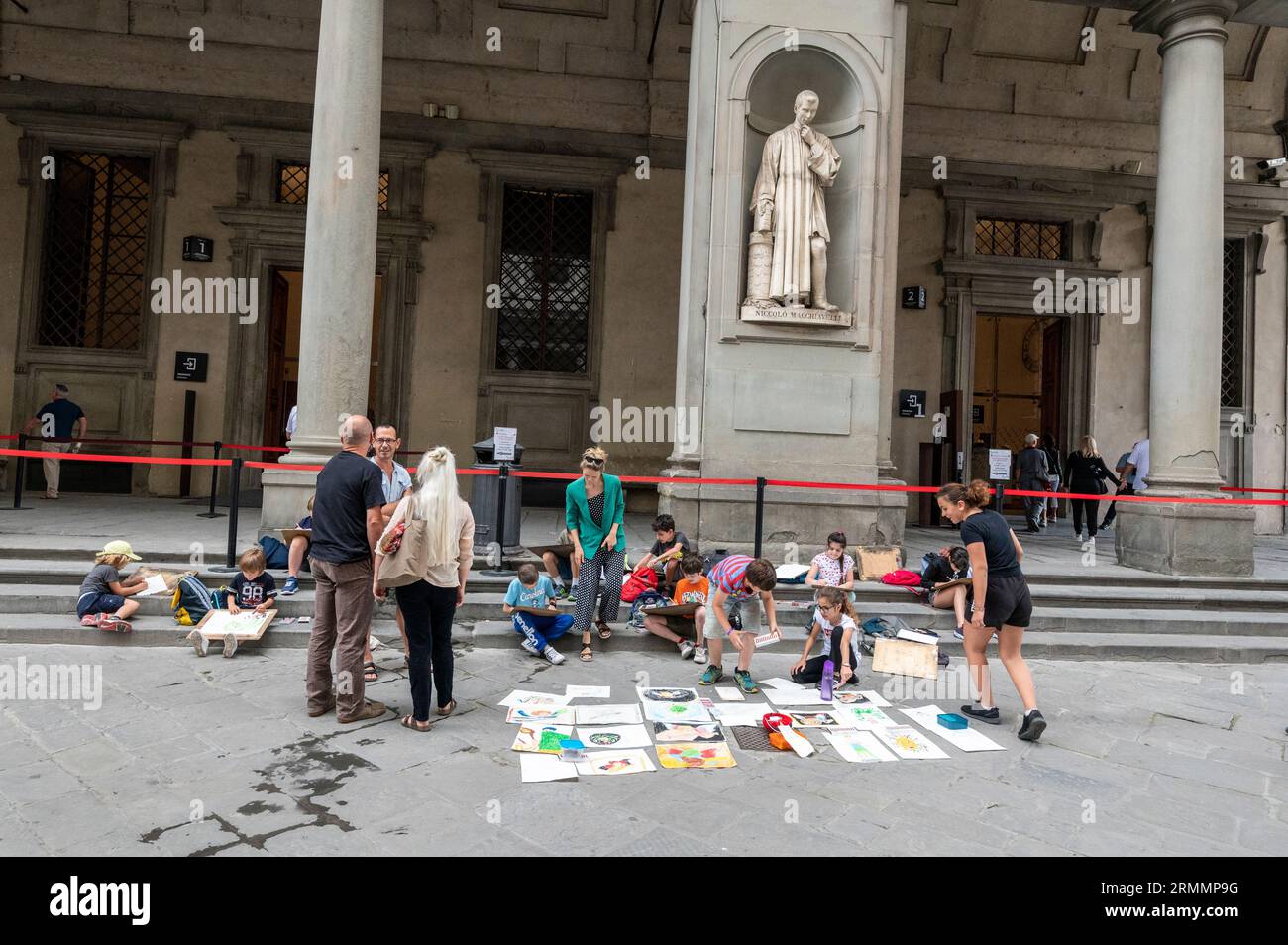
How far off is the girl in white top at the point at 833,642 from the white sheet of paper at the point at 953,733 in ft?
1.99

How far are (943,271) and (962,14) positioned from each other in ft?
14.6

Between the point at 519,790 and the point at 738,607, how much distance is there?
2.40 meters

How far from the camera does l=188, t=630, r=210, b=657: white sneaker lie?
578cm

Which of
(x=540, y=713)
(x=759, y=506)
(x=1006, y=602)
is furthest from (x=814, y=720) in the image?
(x=759, y=506)

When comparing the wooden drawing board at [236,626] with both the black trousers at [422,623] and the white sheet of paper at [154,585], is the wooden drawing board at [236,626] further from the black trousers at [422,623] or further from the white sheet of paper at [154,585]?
the black trousers at [422,623]

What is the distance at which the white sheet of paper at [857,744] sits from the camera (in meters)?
4.30

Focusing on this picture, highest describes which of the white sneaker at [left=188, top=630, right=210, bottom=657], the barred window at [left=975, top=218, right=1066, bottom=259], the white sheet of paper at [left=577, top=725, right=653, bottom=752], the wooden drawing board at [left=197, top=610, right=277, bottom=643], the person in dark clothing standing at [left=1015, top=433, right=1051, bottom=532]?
the barred window at [left=975, top=218, right=1066, bottom=259]

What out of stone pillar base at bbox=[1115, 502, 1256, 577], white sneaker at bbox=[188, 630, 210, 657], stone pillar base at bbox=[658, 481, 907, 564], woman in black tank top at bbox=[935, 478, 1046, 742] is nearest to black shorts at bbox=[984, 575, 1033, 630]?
woman in black tank top at bbox=[935, 478, 1046, 742]

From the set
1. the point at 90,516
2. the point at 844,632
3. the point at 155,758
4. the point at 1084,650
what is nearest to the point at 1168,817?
the point at 844,632

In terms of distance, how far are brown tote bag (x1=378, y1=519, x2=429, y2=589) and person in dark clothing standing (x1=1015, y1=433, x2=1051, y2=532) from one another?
36.8 ft

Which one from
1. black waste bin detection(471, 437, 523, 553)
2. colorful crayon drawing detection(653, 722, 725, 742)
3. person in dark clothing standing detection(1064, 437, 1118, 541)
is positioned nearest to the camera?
colorful crayon drawing detection(653, 722, 725, 742)

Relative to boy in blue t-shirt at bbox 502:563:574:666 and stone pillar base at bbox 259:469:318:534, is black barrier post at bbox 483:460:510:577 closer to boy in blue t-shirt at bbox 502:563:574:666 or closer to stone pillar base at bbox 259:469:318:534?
boy in blue t-shirt at bbox 502:563:574:666

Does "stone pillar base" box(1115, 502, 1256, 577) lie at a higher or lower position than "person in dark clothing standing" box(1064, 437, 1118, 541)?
lower

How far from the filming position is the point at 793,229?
8289 mm
